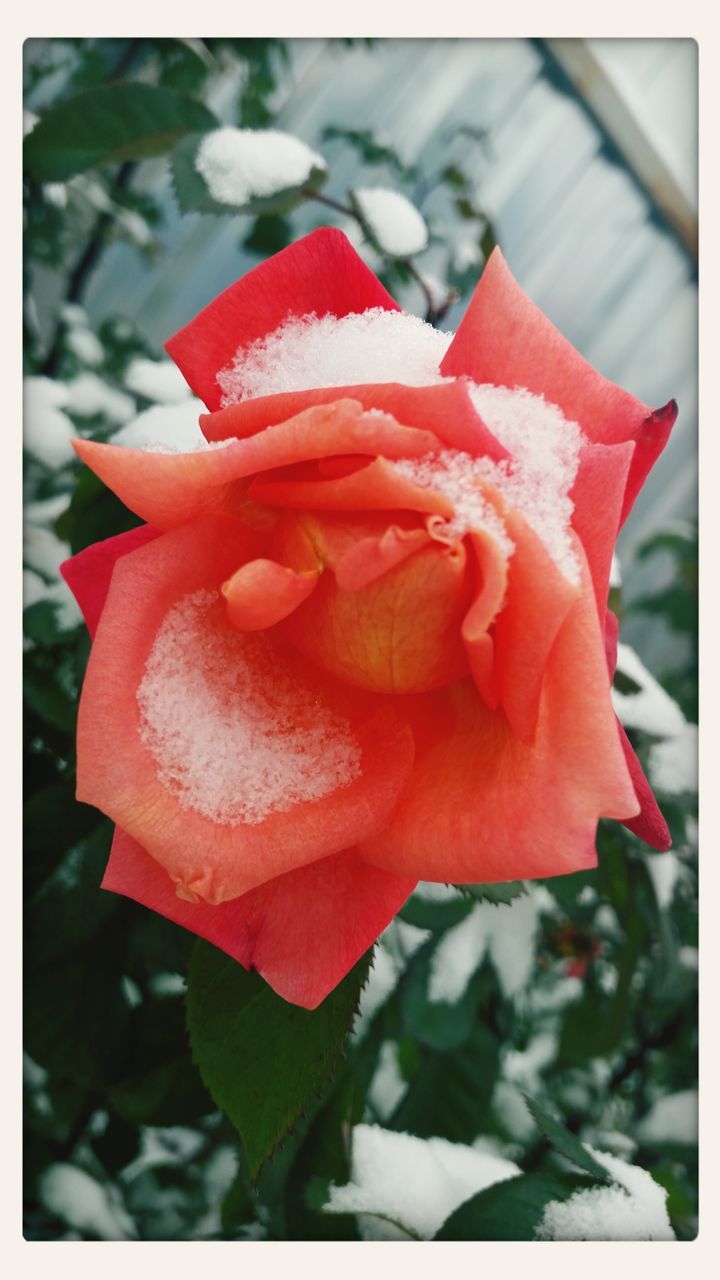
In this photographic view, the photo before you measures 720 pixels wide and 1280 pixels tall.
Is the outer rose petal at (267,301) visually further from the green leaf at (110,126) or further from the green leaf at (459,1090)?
the green leaf at (459,1090)

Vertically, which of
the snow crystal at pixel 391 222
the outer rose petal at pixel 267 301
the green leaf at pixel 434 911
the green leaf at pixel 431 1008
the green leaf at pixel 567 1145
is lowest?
the green leaf at pixel 431 1008

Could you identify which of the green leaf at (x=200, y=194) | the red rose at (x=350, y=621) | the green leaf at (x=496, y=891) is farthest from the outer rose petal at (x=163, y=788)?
the green leaf at (x=200, y=194)

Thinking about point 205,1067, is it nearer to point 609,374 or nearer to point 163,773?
point 163,773

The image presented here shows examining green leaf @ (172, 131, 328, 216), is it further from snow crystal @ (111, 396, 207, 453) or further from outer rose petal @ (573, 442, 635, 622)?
outer rose petal @ (573, 442, 635, 622)

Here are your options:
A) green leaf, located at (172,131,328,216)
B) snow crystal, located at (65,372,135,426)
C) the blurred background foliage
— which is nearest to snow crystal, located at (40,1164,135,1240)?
the blurred background foliage

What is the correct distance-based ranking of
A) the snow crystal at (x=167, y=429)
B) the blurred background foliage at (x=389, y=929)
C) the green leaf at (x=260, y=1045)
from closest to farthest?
the green leaf at (x=260, y=1045) → the snow crystal at (x=167, y=429) → the blurred background foliage at (x=389, y=929)

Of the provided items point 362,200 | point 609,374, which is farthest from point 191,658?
point 609,374
